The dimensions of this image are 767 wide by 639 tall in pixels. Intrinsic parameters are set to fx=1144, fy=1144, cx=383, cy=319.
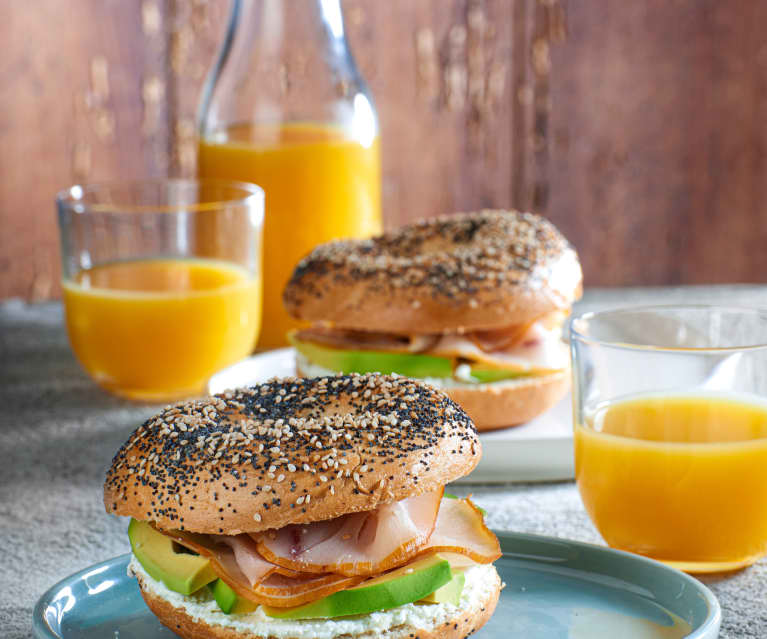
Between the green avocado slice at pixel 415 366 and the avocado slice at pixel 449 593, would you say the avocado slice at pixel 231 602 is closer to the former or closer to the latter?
the avocado slice at pixel 449 593

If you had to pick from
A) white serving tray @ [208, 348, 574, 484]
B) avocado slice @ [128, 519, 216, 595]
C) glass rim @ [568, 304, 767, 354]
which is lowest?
white serving tray @ [208, 348, 574, 484]

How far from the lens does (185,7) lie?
378 centimetres

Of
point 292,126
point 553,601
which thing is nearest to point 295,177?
point 292,126

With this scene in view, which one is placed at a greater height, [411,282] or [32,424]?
[411,282]

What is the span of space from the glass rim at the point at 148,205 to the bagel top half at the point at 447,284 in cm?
26

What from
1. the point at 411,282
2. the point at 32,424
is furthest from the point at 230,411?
the point at 32,424

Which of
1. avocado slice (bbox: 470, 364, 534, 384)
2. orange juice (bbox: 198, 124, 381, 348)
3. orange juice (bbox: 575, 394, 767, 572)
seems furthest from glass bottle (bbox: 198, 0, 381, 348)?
orange juice (bbox: 575, 394, 767, 572)

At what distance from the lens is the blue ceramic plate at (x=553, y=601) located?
3.85 ft

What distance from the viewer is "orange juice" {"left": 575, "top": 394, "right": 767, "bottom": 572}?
1.32 m

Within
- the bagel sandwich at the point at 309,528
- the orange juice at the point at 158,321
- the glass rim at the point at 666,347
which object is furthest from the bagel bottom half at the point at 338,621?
the orange juice at the point at 158,321

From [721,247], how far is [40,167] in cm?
248

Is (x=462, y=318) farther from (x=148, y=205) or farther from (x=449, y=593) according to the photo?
(x=148, y=205)

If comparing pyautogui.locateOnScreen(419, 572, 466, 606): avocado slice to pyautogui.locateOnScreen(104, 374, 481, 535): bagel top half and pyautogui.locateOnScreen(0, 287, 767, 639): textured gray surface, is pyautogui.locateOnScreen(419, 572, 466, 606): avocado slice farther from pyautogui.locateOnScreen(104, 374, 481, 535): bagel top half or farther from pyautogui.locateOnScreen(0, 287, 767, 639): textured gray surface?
pyautogui.locateOnScreen(0, 287, 767, 639): textured gray surface

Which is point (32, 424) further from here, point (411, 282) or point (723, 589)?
point (723, 589)
